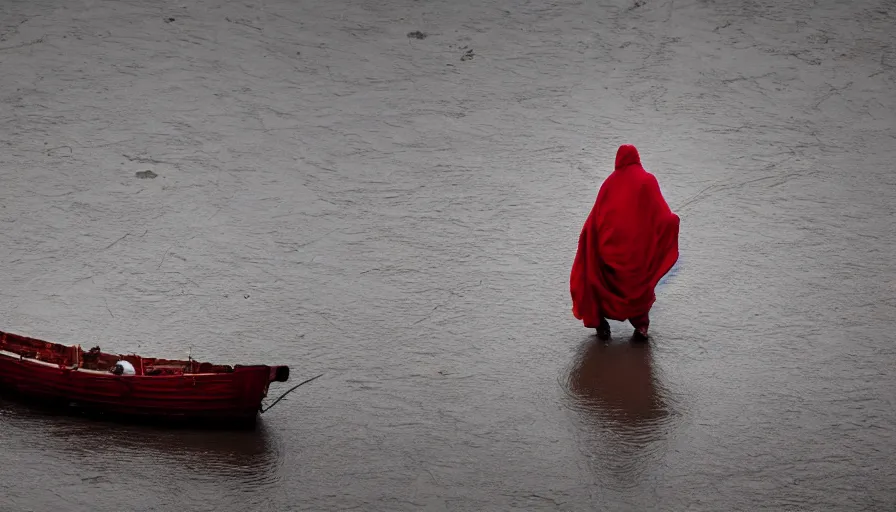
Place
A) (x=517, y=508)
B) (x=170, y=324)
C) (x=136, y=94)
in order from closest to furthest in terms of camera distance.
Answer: (x=517, y=508) < (x=170, y=324) < (x=136, y=94)

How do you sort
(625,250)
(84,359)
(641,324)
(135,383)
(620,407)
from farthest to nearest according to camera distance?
1. (641,324)
2. (625,250)
3. (620,407)
4. (84,359)
5. (135,383)

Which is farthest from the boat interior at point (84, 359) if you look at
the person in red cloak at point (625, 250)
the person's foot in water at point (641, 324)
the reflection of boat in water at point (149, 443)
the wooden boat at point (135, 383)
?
the person's foot in water at point (641, 324)

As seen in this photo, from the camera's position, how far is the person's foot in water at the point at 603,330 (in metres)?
8.16

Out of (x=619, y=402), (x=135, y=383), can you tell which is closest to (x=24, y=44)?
(x=135, y=383)

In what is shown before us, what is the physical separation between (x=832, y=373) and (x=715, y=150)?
307cm

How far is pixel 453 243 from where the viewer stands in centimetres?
918

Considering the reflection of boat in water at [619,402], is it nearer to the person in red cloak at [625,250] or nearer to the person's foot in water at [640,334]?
the person's foot in water at [640,334]

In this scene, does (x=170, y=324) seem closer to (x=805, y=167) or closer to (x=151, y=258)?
(x=151, y=258)

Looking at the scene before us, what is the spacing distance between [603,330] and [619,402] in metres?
0.69

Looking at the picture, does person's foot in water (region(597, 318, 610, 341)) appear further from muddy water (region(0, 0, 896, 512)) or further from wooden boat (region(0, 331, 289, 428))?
wooden boat (region(0, 331, 289, 428))

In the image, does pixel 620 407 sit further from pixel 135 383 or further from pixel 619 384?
pixel 135 383

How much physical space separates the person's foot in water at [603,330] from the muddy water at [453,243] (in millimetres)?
100

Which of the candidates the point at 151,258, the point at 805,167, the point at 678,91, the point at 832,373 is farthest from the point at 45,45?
the point at 832,373

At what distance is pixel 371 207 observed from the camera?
9594 mm
